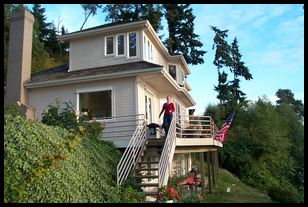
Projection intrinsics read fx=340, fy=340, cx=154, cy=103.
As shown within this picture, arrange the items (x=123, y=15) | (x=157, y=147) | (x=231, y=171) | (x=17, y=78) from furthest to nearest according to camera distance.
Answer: (x=123, y=15) < (x=231, y=171) < (x=17, y=78) < (x=157, y=147)

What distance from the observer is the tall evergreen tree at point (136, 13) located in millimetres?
42938

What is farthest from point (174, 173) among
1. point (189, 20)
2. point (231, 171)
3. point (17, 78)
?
point (189, 20)

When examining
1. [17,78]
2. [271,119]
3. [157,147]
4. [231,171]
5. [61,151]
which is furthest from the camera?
[271,119]

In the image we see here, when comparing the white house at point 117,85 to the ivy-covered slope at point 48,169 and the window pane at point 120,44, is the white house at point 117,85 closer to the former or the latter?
the window pane at point 120,44

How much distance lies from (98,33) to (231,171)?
17561 millimetres

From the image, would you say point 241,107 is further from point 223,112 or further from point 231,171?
point 231,171

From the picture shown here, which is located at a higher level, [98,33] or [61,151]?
[98,33]

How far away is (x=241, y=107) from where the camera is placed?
39.6 metres

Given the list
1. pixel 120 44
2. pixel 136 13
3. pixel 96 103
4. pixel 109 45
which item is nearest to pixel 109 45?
pixel 109 45

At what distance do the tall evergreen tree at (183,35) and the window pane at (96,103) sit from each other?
31042mm

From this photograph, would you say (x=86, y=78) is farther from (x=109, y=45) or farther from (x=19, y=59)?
(x=19, y=59)

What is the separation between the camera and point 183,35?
154 ft

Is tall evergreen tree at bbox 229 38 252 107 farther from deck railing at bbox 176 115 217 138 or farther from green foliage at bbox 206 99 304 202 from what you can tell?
deck railing at bbox 176 115 217 138

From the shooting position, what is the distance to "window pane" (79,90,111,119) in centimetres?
1583
